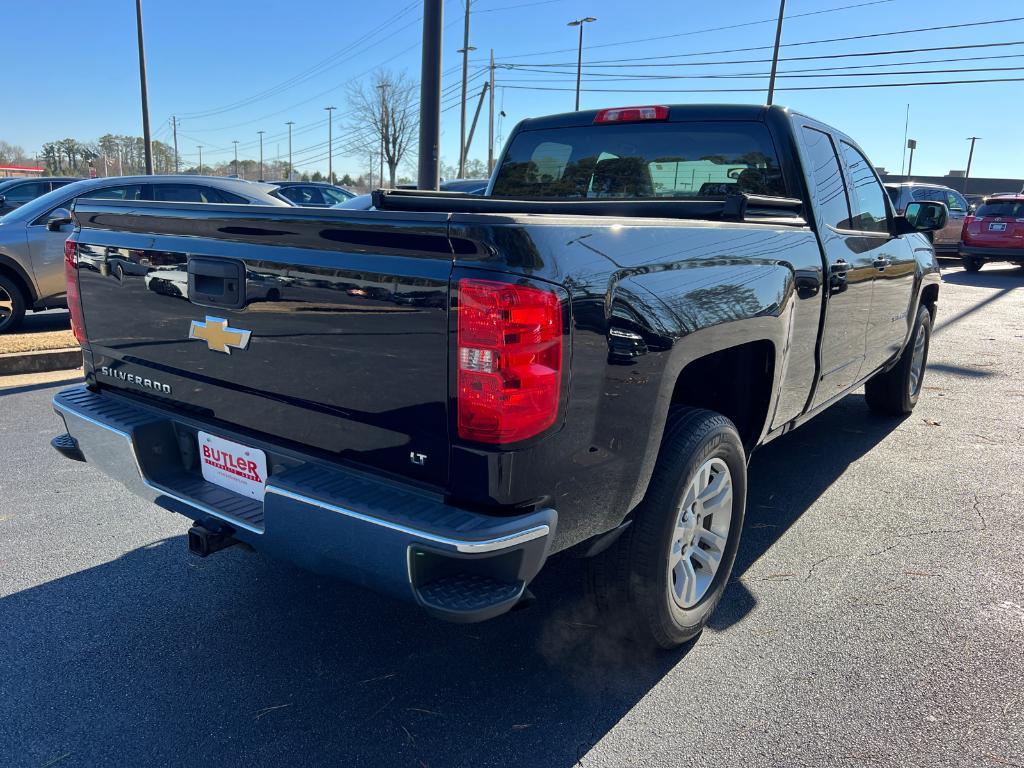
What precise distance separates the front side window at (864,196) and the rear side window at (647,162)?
74 cm

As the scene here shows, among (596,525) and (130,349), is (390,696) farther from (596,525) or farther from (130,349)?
(130,349)

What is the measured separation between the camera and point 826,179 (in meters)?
3.89

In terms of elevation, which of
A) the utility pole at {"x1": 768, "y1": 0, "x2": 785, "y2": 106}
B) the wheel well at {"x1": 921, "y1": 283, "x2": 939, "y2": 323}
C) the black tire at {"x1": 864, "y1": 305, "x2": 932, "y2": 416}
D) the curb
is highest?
the utility pole at {"x1": 768, "y1": 0, "x2": 785, "y2": 106}

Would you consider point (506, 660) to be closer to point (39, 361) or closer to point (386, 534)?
point (386, 534)

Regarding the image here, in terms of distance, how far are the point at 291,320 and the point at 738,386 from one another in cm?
180

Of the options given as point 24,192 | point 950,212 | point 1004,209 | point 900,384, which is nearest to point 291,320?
point 900,384

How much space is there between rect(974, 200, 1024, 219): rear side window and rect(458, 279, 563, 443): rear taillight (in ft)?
63.3

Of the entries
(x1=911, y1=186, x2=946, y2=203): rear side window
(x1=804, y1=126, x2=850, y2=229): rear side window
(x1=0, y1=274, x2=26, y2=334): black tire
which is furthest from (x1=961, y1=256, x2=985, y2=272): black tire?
(x1=0, y1=274, x2=26, y2=334): black tire

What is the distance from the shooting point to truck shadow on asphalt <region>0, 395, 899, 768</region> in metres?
2.30

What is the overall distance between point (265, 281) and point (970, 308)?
1266 cm

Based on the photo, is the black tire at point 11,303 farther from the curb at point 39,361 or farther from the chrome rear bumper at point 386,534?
the chrome rear bumper at point 386,534

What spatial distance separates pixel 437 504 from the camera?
2023 mm

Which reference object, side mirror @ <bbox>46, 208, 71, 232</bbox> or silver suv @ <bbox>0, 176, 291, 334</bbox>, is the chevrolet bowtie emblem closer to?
silver suv @ <bbox>0, 176, 291, 334</bbox>

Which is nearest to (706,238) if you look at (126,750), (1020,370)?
(126,750)
